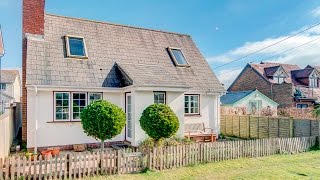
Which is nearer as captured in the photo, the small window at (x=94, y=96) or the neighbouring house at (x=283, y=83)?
the small window at (x=94, y=96)

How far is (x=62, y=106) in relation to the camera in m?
14.4

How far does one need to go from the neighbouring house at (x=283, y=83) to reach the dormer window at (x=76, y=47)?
81.1ft

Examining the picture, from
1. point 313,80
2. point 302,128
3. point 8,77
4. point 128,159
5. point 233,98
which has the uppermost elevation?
point 8,77

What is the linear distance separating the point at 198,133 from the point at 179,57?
594 cm

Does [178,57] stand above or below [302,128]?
above

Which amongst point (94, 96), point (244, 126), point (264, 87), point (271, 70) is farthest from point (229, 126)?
point (271, 70)

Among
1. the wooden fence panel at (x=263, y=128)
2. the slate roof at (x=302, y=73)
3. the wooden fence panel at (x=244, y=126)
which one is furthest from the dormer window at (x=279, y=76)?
the wooden fence panel at (x=263, y=128)

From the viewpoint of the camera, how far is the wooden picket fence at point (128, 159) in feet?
29.1

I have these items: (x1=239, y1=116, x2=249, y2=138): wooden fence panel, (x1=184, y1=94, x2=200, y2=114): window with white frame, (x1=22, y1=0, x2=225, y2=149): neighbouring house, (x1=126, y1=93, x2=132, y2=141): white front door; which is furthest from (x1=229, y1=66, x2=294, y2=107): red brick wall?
(x1=126, y1=93, x2=132, y2=141): white front door

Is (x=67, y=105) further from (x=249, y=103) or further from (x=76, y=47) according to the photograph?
(x=249, y=103)

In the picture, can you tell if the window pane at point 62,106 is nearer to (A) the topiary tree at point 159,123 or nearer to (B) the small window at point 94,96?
(B) the small window at point 94,96

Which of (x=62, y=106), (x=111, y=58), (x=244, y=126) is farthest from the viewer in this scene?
(x=244, y=126)

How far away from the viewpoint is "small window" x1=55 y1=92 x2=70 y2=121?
14266 mm

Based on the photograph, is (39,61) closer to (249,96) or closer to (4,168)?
(4,168)
